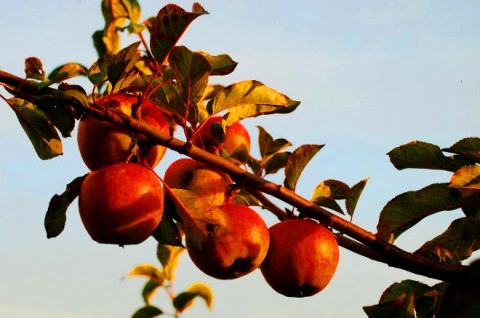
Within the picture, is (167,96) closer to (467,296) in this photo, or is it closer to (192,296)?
(467,296)

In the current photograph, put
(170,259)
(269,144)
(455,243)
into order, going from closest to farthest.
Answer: (455,243) → (269,144) → (170,259)

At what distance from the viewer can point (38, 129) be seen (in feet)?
5.86

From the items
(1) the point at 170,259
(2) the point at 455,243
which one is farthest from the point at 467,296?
(1) the point at 170,259

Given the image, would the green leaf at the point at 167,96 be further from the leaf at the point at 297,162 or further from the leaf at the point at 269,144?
the leaf at the point at 269,144

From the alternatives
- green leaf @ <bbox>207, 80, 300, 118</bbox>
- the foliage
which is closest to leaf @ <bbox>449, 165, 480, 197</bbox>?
the foliage

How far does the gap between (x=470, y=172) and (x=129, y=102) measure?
0.97m

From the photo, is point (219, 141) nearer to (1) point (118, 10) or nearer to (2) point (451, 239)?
(2) point (451, 239)

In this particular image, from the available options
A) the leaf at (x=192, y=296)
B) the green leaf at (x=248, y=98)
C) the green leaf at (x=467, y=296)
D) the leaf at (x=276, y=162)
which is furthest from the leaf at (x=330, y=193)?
the leaf at (x=192, y=296)

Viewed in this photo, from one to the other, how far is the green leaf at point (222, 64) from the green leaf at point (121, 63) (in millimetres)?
205

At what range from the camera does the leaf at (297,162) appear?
1.80m

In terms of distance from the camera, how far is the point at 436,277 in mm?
1686

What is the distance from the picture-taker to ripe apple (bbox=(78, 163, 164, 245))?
5.16 feet

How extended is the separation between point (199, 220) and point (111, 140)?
32 cm

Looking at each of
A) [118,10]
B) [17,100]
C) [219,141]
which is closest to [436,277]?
[219,141]
